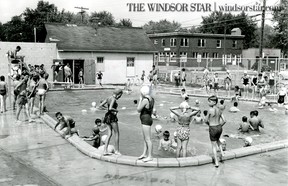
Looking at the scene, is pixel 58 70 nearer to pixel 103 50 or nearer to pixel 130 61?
pixel 103 50

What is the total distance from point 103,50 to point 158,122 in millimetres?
19604

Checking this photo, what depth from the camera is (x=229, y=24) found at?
89.6m

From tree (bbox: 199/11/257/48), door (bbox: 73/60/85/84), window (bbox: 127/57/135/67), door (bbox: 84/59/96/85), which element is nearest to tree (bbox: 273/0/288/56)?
tree (bbox: 199/11/257/48)

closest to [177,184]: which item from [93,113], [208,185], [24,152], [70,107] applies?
[208,185]

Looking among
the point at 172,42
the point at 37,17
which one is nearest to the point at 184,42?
the point at 172,42

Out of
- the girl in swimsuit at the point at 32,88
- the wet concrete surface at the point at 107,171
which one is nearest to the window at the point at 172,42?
the girl in swimsuit at the point at 32,88

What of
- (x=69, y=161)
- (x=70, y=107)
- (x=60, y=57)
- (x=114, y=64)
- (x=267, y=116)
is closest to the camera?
(x=69, y=161)

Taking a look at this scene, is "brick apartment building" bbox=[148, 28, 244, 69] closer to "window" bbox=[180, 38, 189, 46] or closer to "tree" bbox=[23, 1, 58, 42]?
"window" bbox=[180, 38, 189, 46]

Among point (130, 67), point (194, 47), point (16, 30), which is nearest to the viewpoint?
point (130, 67)

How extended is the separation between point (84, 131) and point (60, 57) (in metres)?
19.4

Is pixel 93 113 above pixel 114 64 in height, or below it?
below

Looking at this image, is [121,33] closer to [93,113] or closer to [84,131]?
[93,113]

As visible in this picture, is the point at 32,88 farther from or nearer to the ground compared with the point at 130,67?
nearer to the ground

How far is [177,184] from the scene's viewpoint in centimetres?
689
